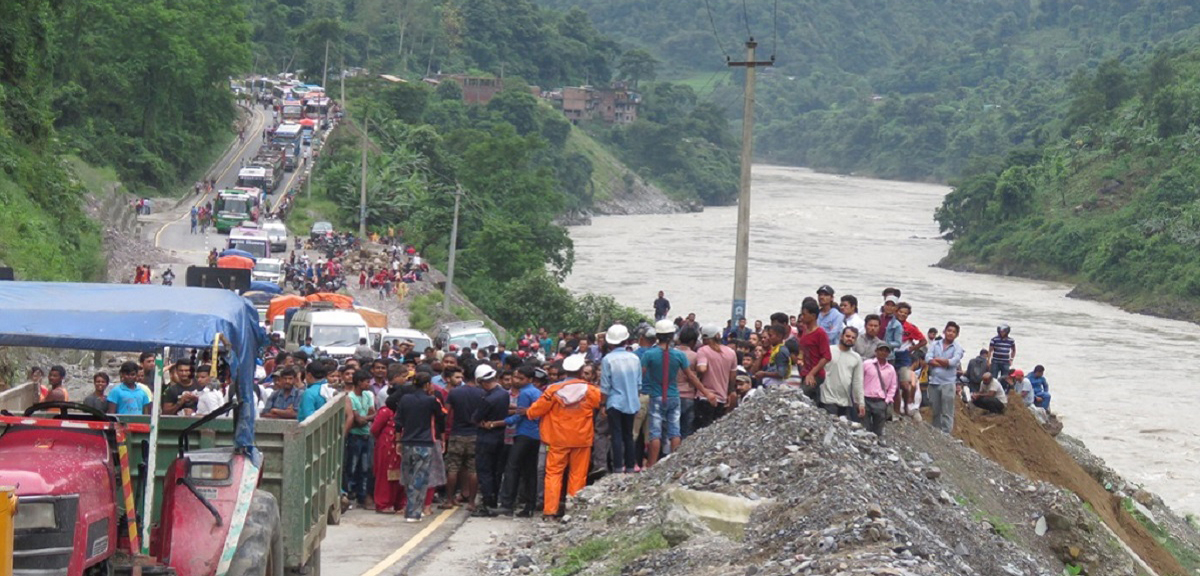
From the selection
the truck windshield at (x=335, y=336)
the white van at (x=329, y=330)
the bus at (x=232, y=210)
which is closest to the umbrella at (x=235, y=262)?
the bus at (x=232, y=210)

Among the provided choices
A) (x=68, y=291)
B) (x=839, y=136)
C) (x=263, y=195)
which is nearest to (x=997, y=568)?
(x=68, y=291)

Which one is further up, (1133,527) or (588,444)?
(588,444)

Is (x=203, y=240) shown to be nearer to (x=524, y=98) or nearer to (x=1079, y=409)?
(x=1079, y=409)

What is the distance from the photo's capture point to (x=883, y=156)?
166250 mm

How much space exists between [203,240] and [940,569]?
49.7m

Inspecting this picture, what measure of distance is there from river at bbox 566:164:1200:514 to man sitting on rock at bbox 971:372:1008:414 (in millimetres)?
11804

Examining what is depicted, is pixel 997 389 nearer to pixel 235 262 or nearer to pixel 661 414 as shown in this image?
pixel 661 414

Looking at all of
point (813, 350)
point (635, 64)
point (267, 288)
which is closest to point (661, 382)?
point (813, 350)

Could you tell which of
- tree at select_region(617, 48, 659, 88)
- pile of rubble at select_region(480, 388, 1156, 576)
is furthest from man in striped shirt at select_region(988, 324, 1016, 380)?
tree at select_region(617, 48, 659, 88)

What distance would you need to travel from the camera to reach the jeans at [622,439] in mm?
13586

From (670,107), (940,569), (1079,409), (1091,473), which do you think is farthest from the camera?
(670,107)

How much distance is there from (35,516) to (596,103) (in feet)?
466

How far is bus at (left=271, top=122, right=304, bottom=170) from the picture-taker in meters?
79.8

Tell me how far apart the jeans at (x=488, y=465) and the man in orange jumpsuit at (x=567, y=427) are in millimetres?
449
